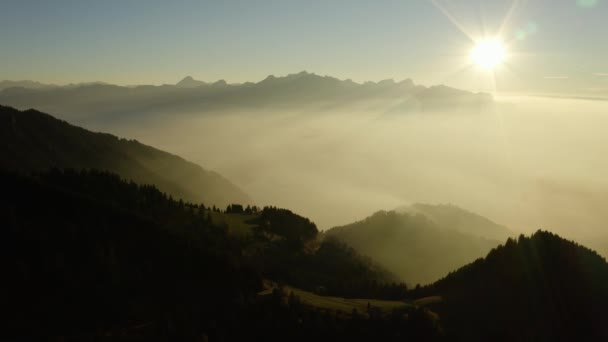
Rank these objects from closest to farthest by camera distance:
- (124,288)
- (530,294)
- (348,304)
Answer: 1. (124,288)
2. (348,304)
3. (530,294)

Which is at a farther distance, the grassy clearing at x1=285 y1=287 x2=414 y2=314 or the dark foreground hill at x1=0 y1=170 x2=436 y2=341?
the grassy clearing at x1=285 y1=287 x2=414 y2=314

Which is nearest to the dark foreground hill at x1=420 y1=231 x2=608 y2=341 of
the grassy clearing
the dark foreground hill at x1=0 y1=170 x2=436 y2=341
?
the grassy clearing

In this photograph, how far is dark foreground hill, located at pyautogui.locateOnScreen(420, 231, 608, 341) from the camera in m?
126

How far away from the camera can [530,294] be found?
137 m

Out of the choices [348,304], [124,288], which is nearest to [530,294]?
[348,304]

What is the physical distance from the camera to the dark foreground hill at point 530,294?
126m

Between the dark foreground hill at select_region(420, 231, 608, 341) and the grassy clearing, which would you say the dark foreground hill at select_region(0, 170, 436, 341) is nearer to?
the grassy clearing

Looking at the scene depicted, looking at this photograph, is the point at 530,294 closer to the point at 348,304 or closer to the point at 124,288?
the point at 348,304

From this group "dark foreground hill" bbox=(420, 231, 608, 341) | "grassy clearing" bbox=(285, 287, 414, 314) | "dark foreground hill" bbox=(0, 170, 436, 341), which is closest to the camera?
"dark foreground hill" bbox=(0, 170, 436, 341)

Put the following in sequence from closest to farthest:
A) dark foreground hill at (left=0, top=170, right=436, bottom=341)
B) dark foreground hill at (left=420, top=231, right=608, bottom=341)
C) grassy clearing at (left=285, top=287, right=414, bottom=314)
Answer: dark foreground hill at (left=0, top=170, right=436, bottom=341)
grassy clearing at (left=285, top=287, right=414, bottom=314)
dark foreground hill at (left=420, top=231, right=608, bottom=341)

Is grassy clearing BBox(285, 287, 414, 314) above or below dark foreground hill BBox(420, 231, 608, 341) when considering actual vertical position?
below

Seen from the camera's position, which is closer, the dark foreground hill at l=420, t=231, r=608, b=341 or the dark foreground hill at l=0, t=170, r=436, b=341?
the dark foreground hill at l=0, t=170, r=436, b=341

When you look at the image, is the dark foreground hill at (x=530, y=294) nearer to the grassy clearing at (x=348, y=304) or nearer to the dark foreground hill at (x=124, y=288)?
the grassy clearing at (x=348, y=304)

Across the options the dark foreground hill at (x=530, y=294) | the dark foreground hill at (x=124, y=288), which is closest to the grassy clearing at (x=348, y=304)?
the dark foreground hill at (x=124, y=288)
